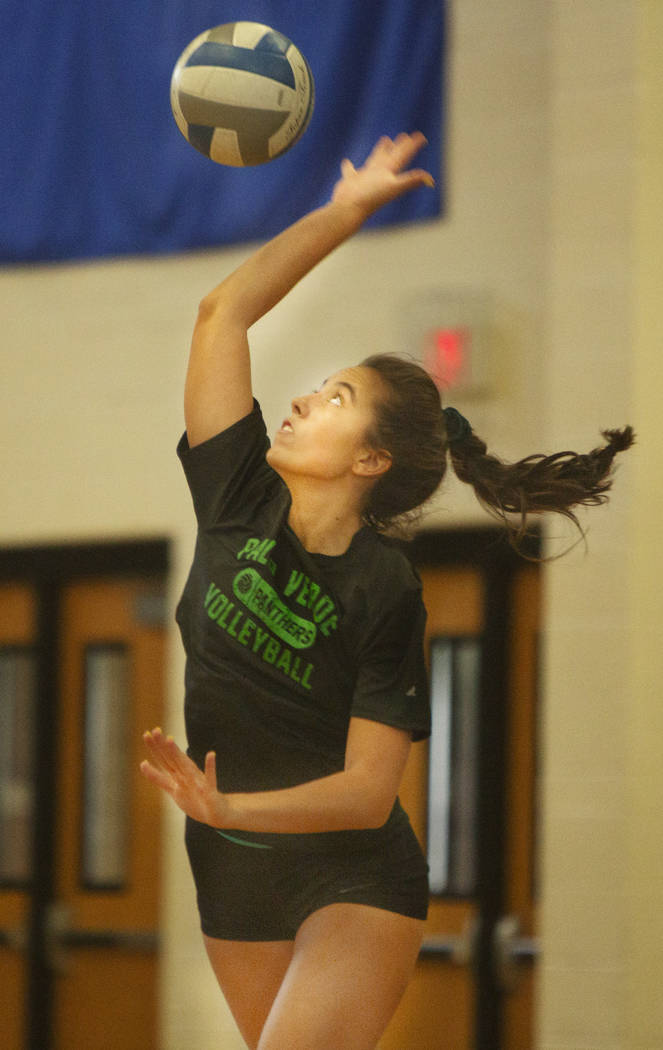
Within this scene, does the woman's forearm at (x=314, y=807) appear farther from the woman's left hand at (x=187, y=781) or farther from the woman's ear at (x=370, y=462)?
A: the woman's ear at (x=370, y=462)

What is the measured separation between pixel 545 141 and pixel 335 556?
299cm

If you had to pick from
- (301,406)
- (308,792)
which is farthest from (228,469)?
(308,792)

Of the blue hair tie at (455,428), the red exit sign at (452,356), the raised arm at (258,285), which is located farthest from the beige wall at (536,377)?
the raised arm at (258,285)

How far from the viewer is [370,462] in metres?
2.17

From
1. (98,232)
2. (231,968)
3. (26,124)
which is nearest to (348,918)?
(231,968)

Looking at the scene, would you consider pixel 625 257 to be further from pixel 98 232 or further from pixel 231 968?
pixel 231 968

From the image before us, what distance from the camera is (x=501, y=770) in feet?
15.4

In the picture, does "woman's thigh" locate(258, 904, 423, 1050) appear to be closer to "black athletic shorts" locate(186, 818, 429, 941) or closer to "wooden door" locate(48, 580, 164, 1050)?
"black athletic shorts" locate(186, 818, 429, 941)

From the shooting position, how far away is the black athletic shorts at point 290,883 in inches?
82.5

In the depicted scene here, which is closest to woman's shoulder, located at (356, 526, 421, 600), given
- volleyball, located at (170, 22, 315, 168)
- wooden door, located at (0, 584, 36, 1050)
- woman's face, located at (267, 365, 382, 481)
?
Answer: woman's face, located at (267, 365, 382, 481)

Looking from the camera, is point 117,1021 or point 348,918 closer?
point 348,918

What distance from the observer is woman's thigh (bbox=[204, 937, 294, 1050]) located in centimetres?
212

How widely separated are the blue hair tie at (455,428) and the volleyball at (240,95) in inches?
20.1

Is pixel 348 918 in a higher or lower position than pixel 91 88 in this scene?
lower
